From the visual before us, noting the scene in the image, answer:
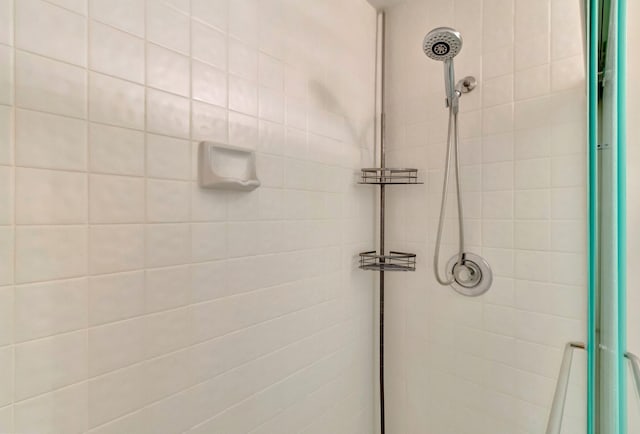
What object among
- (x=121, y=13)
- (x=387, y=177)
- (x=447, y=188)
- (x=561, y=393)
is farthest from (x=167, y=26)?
(x=561, y=393)

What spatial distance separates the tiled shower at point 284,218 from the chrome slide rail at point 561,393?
0.04 metres

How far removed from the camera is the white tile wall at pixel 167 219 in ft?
2.18

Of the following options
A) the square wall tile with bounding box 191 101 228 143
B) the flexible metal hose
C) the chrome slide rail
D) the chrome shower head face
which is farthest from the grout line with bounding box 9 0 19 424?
the chrome slide rail

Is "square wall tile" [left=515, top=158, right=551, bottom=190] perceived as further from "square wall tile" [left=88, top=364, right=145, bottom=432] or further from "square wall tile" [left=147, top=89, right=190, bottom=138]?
"square wall tile" [left=88, top=364, right=145, bottom=432]

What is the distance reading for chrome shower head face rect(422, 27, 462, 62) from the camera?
103cm

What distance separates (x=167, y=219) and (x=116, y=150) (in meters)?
0.20

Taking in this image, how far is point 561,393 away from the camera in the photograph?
1125 mm

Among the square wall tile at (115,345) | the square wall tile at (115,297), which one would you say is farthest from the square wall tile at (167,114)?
the square wall tile at (115,345)

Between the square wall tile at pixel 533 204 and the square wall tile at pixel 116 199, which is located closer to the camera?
the square wall tile at pixel 116 199

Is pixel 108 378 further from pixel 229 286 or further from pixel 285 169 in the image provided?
pixel 285 169

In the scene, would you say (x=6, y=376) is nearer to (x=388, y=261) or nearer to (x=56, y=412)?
(x=56, y=412)

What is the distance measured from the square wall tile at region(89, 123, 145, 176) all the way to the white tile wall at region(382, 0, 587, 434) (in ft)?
3.79

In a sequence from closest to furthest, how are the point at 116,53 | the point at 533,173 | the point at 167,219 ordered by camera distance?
the point at 116,53, the point at 167,219, the point at 533,173

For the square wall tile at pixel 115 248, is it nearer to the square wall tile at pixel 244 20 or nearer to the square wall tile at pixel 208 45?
the square wall tile at pixel 208 45
